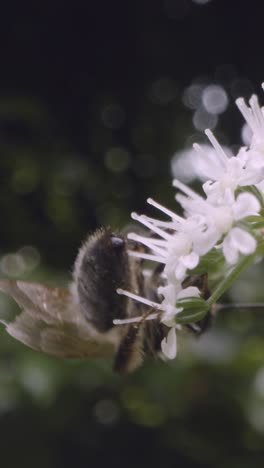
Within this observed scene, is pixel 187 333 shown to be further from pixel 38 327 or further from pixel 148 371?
pixel 148 371

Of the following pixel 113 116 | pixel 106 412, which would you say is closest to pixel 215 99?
pixel 113 116

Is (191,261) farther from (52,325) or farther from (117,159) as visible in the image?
(117,159)

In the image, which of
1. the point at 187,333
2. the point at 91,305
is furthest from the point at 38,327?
the point at 187,333

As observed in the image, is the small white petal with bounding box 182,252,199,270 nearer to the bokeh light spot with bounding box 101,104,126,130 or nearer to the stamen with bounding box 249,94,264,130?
the stamen with bounding box 249,94,264,130

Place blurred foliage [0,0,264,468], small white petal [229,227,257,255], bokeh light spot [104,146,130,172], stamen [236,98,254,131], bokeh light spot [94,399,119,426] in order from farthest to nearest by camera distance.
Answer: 1. bokeh light spot [104,146,130,172]
2. bokeh light spot [94,399,119,426]
3. blurred foliage [0,0,264,468]
4. stamen [236,98,254,131]
5. small white petal [229,227,257,255]

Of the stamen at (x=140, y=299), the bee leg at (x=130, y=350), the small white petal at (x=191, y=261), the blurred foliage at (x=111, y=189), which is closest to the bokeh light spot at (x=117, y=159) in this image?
the blurred foliage at (x=111, y=189)

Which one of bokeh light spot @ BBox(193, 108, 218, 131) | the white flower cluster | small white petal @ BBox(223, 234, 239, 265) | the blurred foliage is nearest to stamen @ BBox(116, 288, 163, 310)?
the white flower cluster
